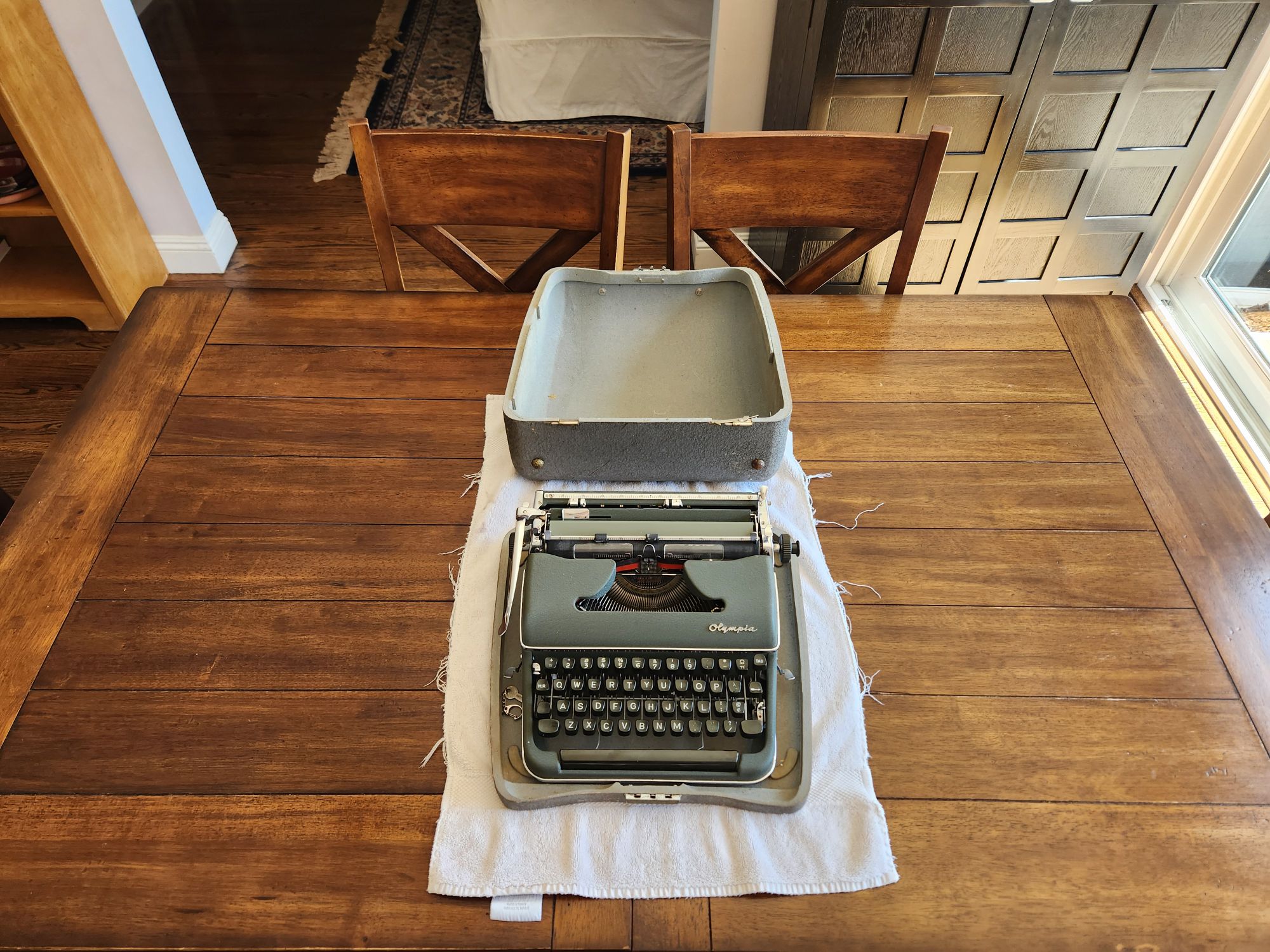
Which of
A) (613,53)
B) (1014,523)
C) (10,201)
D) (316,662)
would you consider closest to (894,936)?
(1014,523)

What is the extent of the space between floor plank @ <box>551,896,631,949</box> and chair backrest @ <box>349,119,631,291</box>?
3.14ft

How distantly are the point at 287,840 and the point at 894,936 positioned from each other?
0.58 metres

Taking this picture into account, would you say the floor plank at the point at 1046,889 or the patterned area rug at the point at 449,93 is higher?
the floor plank at the point at 1046,889

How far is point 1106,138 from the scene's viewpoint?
7.18 feet

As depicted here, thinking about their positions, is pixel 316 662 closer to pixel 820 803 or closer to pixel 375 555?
pixel 375 555

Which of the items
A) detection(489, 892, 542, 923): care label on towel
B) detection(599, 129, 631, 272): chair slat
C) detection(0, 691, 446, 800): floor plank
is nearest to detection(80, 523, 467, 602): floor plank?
detection(0, 691, 446, 800): floor plank

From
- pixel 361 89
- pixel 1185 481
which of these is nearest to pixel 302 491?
pixel 1185 481

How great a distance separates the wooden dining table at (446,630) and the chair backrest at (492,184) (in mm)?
153

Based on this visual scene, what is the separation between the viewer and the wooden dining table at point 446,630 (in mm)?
792

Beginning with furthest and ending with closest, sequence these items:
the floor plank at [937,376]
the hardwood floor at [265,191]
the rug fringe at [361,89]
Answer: the rug fringe at [361,89]
the hardwood floor at [265,191]
the floor plank at [937,376]

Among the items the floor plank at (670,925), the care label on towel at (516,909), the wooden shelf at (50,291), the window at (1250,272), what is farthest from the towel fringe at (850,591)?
the wooden shelf at (50,291)

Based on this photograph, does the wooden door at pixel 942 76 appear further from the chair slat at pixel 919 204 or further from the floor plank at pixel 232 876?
the floor plank at pixel 232 876

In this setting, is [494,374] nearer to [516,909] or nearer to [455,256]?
[455,256]

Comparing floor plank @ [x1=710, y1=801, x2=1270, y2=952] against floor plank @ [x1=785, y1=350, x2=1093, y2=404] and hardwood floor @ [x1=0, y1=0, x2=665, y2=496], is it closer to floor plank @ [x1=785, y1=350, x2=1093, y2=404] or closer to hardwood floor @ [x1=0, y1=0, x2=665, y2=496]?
floor plank @ [x1=785, y1=350, x2=1093, y2=404]
